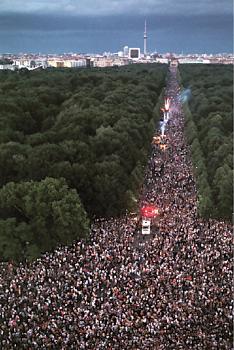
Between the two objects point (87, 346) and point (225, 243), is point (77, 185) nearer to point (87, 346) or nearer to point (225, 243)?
point (225, 243)

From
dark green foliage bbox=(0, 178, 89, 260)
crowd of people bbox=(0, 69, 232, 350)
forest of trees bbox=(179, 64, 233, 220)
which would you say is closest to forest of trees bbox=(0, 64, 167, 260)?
dark green foliage bbox=(0, 178, 89, 260)

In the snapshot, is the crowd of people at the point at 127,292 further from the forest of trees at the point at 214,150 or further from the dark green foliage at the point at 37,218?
the forest of trees at the point at 214,150

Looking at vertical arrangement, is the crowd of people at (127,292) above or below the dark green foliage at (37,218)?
below

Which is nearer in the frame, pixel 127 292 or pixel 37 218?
pixel 127 292

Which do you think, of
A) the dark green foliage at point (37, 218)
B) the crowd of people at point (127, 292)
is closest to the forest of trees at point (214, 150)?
the crowd of people at point (127, 292)

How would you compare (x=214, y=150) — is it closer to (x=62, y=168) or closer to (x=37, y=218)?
(x=62, y=168)

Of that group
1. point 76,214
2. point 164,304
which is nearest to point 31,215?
point 76,214

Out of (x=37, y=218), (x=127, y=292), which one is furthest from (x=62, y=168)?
(x=127, y=292)

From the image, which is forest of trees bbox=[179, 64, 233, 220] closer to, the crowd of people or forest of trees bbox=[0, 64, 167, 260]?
the crowd of people
